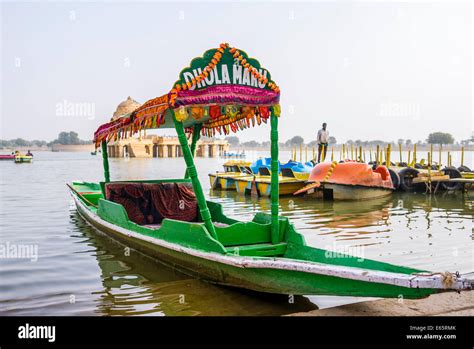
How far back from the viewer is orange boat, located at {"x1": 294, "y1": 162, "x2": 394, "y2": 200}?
17469mm

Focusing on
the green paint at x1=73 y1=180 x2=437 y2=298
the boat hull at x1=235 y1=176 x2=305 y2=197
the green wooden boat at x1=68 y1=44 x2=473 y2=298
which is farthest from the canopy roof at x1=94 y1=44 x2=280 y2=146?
the boat hull at x1=235 y1=176 x2=305 y2=197

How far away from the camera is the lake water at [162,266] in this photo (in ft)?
20.9

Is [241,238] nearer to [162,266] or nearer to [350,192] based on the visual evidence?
[162,266]

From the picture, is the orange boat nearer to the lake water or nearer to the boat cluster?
the boat cluster

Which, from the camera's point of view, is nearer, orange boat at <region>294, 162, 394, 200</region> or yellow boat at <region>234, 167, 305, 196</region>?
orange boat at <region>294, 162, 394, 200</region>

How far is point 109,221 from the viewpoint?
32.2ft

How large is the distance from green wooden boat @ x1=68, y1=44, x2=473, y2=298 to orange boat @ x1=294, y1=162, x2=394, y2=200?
30.5ft

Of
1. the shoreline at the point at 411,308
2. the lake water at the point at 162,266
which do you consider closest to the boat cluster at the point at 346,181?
the lake water at the point at 162,266

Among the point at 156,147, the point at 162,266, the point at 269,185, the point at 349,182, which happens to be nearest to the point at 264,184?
the point at 269,185

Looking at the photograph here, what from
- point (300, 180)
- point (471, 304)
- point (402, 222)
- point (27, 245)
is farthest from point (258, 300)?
point (300, 180)

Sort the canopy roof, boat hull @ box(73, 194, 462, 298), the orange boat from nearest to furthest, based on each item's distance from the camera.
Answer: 1. boat hull @ box(73, 194, 462, 298)
2. the canopy roof
3. the orange boat

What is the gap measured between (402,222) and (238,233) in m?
7.38

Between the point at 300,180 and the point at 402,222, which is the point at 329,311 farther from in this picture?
the point at 300,180
